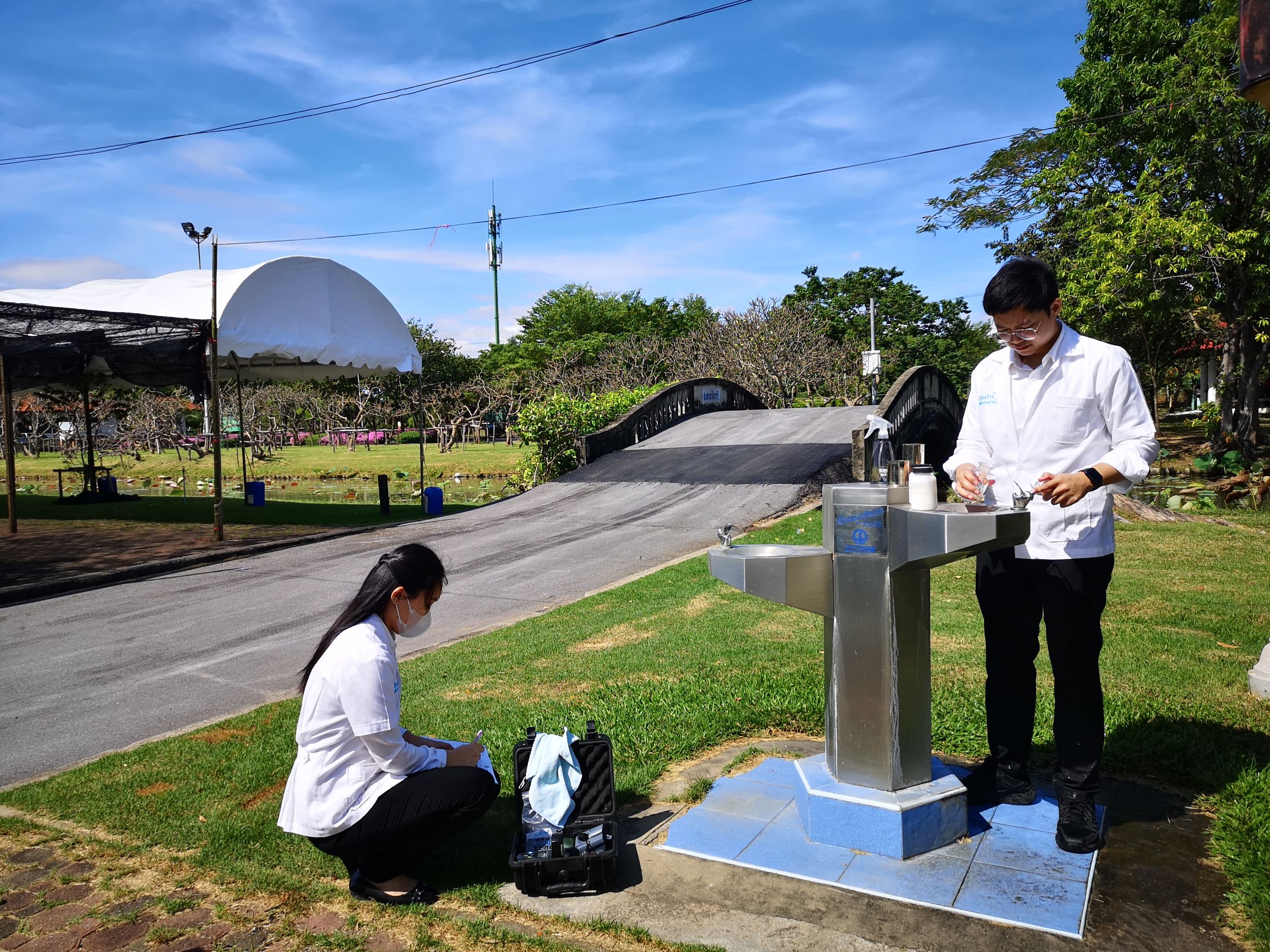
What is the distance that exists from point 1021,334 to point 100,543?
47.0 ft

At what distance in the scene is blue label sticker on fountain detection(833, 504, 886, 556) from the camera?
11.0 feet

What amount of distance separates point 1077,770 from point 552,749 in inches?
81.1

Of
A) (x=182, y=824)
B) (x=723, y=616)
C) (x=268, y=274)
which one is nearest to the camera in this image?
(x=182, y=824)

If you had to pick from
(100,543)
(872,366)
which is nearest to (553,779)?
(100,543)

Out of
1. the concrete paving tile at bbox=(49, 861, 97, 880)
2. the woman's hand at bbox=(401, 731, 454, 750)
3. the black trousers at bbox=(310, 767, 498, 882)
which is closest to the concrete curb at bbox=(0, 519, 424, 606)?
the concrete paving tile at bbox=(49, 861, 97, 880)

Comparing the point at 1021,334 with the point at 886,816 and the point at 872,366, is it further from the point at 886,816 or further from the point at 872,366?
the point at 872,366

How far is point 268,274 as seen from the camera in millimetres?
14820

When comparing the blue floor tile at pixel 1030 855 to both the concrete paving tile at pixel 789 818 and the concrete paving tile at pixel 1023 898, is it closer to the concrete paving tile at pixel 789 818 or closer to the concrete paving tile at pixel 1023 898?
the concrete paving tile at pixel 1023 898

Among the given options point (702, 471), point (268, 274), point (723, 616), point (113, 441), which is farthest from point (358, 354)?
point (113, 441)

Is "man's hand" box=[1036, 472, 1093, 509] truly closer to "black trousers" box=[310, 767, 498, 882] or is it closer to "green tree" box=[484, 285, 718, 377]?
"black trousers" box=[310, 767, 498, 882]

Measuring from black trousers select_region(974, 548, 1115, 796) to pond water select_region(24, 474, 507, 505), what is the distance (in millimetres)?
18598

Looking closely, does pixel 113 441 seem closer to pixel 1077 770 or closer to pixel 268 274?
pixel 268 274

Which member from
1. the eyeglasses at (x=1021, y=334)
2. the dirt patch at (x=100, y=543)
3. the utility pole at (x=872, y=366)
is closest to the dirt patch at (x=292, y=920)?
the eyeglasses at (x=1021, y=334)

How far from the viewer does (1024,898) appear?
117 inches
